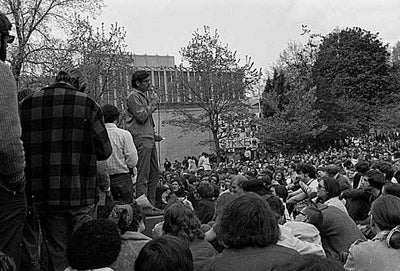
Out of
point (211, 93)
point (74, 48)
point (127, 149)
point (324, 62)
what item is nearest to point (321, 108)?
point (324, 62)

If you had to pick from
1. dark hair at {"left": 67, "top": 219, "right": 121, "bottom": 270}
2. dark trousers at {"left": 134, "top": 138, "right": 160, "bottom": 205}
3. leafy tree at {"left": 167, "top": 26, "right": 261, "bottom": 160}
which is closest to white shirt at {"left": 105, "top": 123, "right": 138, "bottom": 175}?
dark trousers at {"left": 134, "top": 138, "right": 160, "bottom": 205}

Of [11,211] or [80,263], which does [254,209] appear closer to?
[80,263]

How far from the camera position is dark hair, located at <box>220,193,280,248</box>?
3639 millimetres

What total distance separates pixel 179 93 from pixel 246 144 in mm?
11898

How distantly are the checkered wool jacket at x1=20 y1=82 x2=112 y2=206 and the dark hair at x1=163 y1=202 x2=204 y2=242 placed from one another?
657 mm

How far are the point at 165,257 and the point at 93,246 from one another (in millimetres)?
446

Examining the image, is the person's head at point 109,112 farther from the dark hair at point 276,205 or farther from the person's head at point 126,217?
the dark hair at point 276,205

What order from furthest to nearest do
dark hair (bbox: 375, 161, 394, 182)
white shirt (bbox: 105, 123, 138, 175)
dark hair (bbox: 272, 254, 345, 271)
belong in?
dark hair (bbox: 375, 161, 394, 182), white shirt (bbox: 105, 123, 138, 175), dark hair (bbox: 272, 254, 345, 271)

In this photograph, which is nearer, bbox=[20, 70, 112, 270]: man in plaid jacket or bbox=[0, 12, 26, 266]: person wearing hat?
bbox=[0, 12, 26, 266]: person wearing hat

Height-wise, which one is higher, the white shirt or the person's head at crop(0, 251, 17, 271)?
the white shirt

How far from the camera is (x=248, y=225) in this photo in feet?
12.0

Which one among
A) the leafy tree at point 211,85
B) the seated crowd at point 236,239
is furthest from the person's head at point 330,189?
the leafy tree at point 211,85

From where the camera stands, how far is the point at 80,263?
3.50 m

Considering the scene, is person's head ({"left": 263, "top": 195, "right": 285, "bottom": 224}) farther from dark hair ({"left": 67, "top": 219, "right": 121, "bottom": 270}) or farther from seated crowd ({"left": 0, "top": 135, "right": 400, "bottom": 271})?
dark hair ({"left": 67, "top": 219, "right": 121, "bottom": 270})
